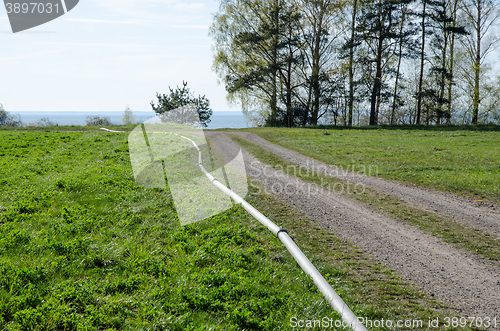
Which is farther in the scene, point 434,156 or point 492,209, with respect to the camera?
Result: point 434,156

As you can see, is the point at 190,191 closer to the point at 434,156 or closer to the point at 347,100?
the point at 434,156

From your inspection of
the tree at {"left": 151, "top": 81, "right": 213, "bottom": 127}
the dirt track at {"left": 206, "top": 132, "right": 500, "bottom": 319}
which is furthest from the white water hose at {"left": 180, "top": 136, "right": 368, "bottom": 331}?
the tree at {"left": 151, "top": 81, "right": 213, "bottom": 127}

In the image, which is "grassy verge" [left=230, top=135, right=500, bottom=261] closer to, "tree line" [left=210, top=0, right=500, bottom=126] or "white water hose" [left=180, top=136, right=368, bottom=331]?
"white water hose" [left=180, top=136, right=368, bottom=331]

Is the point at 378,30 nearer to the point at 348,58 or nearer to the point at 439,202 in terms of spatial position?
the point at 348,58

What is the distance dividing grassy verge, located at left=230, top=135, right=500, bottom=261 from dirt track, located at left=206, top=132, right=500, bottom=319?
9.7 inches

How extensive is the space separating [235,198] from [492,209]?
18.4ft

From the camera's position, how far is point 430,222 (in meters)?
5.86

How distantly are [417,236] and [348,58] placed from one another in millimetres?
30392

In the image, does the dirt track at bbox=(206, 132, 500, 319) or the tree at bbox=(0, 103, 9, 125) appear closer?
the dirt track at bbox=(206, 132, 500, 319)

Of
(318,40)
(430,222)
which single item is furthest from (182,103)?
(430,222)

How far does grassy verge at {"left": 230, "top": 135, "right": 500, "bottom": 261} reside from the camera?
15.8ft

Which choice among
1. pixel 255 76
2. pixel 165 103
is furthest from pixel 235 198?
pixel 165 103

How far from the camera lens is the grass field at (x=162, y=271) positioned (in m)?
3.14

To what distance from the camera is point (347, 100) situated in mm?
32031
